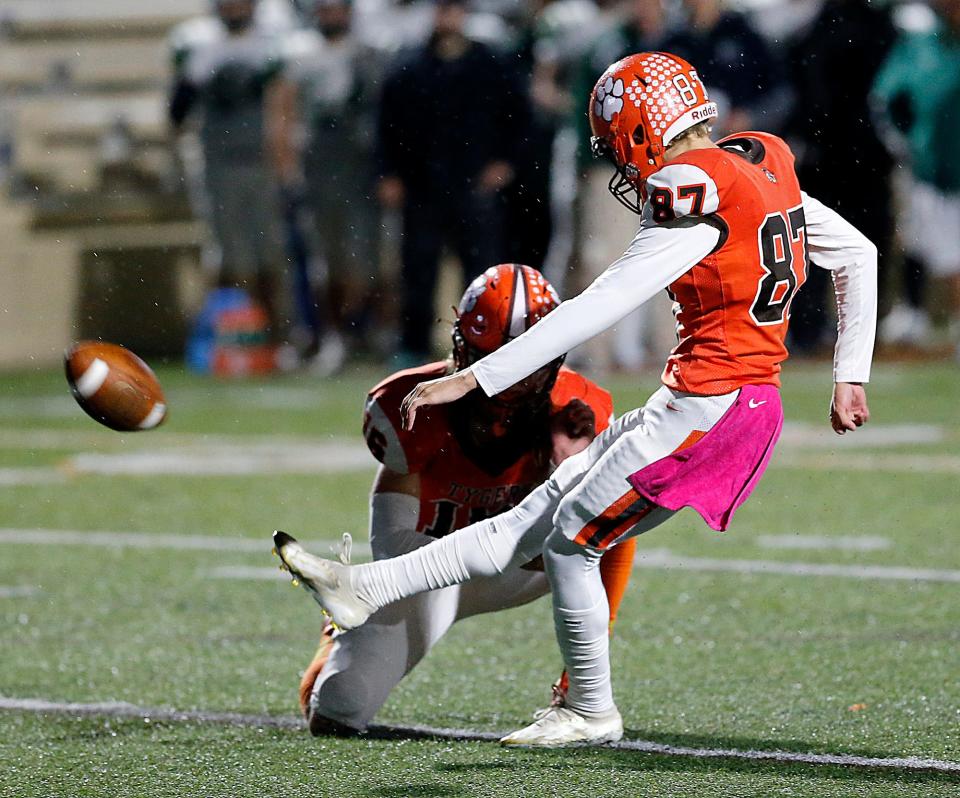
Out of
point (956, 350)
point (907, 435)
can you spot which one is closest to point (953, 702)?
point (907, 435)

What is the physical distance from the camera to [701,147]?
147 inches

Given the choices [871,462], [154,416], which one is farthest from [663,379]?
[871,462]

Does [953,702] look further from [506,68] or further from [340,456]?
[506,68]

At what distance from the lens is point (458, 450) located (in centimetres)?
424

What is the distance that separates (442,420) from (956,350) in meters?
7.95

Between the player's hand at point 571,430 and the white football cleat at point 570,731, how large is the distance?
1.93ft

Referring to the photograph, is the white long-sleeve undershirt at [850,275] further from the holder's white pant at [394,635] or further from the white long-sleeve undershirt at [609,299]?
the holder's white pant at [394,635]

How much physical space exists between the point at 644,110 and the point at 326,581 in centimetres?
109

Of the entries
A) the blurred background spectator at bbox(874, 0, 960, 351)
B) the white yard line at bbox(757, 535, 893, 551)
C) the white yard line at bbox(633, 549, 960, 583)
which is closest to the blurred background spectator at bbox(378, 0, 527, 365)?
the blurred background spectator at bbox(874, 0, 960, 351)

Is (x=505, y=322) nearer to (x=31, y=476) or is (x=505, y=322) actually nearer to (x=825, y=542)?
(x=825, y=542)

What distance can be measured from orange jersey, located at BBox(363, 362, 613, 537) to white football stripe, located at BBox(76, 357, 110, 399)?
1.92ft

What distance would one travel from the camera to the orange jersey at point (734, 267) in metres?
3.59

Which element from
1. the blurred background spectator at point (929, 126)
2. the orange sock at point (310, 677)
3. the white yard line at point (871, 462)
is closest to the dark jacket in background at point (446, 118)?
the blurred background spectator at point (929, 126)

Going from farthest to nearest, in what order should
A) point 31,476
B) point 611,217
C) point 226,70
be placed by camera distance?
1. point 226,70
2. point 611,217
3. point 31,476
